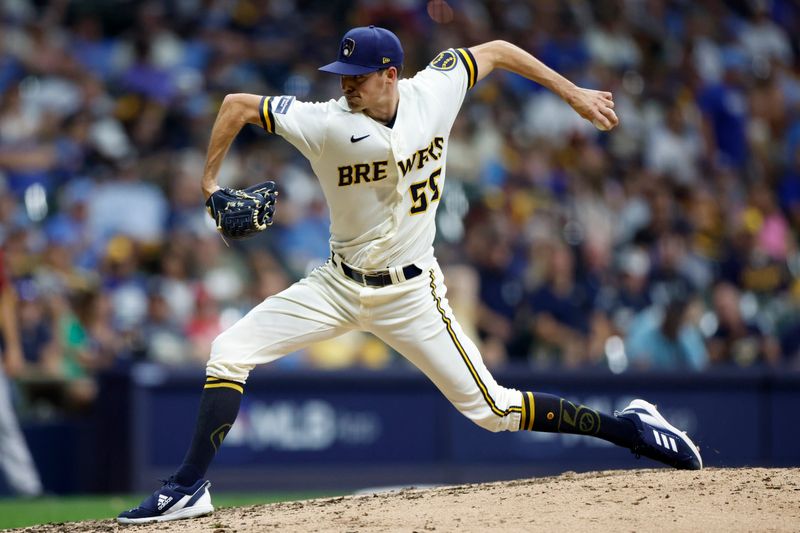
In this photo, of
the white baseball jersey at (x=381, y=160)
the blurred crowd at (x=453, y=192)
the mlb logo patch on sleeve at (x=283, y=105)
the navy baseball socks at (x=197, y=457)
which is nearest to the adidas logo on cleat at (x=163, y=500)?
A: the navy baseball socks at (x=197, y=457)

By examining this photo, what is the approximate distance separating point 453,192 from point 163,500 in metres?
7.11

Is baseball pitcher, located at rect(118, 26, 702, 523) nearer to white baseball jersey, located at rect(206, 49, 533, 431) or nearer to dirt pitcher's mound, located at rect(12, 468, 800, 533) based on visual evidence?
white baseball jersey, located at rect(206, 49, 533, 431)

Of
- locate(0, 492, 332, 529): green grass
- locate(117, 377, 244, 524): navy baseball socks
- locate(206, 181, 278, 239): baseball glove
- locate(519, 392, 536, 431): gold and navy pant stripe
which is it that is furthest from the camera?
locate(0, 492, 332, 529): green grass

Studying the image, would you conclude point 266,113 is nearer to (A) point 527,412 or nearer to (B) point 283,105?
(B) point 283,105

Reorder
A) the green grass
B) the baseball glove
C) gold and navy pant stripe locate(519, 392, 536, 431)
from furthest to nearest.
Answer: the green grass → gold and navy pant stripe locate(519, 392, 536, 431) → the baseball glove

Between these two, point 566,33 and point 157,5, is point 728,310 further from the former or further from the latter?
point 157,5

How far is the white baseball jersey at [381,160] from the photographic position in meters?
5.61

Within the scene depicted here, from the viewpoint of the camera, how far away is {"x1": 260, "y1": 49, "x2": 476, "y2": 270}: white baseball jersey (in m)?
5.61

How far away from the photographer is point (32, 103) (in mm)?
12062

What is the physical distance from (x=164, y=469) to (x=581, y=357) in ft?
12.5

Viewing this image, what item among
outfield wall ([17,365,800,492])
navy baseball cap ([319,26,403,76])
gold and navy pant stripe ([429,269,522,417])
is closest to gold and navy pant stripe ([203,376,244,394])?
gold and navy pant stripe ([429,269,522,417])

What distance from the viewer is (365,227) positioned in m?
5.80

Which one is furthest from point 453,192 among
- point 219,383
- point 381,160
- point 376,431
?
point 219,383

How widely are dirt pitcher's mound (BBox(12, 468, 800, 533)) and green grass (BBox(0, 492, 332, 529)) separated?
202cm
